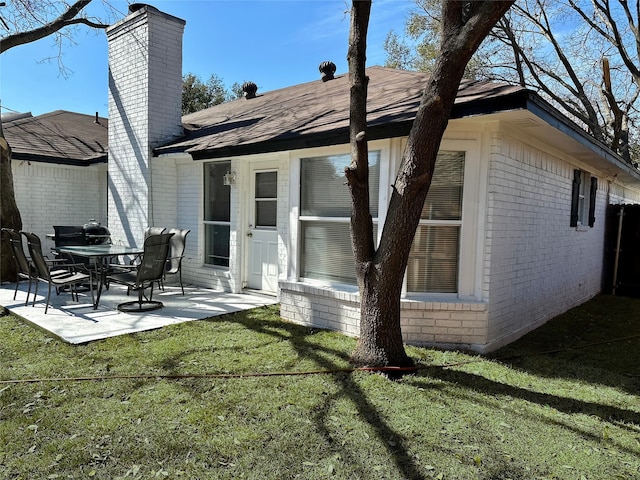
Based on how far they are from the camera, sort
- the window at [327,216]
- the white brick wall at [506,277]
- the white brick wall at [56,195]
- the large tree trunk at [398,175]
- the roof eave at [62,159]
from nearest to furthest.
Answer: the large tree trunk at [398,175], the white brick wall at [506,277], the window at [327,216], the roof eave at [62,159], the white brick wall at [56,195]

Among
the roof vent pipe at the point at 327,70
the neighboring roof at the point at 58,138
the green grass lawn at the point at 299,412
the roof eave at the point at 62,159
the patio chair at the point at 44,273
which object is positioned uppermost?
the roof vent pipe at the point at 327,70

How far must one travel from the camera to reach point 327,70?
379 inches

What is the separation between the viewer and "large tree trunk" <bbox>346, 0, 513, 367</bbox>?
342 centimetres

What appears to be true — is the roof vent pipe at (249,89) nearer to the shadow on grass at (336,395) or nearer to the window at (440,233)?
the shadow on grass at (336,395)

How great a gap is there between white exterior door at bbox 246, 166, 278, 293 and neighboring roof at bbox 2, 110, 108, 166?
4.52m

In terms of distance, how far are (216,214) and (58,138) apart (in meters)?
6.15

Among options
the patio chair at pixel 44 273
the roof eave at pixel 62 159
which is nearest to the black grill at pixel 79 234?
the patio chair at pixel 44 273

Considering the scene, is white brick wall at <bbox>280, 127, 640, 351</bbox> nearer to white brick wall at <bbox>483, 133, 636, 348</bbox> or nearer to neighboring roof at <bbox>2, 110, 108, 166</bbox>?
white brick wall at <bbox>483, 133, 636, 348</bbox>

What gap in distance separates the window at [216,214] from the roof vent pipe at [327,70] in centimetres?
356

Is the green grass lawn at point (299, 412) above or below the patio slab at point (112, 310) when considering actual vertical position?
below

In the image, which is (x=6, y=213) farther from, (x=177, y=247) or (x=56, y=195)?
(x=177, y=247)

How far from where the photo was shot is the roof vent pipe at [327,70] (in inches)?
377

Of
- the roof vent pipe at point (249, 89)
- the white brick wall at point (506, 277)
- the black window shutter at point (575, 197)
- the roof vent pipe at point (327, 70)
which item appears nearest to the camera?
the white brick wall at point (506, 277)

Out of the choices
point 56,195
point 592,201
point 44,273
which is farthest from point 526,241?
point 56,195
